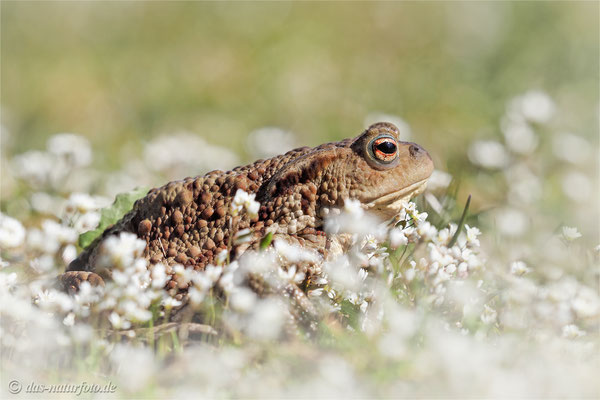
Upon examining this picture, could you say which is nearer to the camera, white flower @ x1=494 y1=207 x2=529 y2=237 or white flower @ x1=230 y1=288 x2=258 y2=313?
white flower @ x1=230 y1=288 x2=258 y2=313

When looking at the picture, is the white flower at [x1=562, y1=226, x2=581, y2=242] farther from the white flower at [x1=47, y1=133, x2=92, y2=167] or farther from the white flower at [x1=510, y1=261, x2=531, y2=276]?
the white flower at [x1=47, y1=133, x2=92, y2=167]

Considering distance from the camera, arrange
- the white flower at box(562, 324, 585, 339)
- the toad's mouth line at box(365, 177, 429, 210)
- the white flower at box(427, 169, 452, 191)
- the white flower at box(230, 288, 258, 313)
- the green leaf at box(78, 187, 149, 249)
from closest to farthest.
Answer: the white flower at box(230, 288, 258, 313)
the white flower at box(562, 324, 585, 339)
the toad's mouth line at box(365, 177, 429, 210)
the green leaf at box(78, 187, 149, 249)
the white flower at box(427, 169, 452, 191)

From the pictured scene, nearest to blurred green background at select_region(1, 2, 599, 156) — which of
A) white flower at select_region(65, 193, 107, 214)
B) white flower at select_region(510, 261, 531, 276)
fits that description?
white flower at select_region(510, 261, 531, 276)

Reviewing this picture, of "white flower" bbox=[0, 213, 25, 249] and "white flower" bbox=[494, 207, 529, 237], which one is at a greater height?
"white flower" bbox=[494, 207, 529, 237]

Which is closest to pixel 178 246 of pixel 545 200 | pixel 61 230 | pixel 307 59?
pixel 61 230

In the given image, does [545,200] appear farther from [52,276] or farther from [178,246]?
[52,276]

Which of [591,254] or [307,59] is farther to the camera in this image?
[307,59]

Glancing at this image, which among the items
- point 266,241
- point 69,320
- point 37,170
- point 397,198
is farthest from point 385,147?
point 37,170
